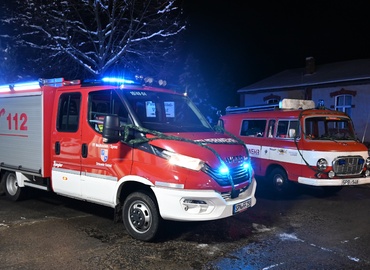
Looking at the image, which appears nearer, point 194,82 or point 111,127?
point 111,127

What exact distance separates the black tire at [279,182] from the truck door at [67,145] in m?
5.20

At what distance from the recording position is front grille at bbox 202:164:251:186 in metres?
4.96

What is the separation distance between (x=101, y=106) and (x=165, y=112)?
1.10 metres

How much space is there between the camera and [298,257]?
4852 mm

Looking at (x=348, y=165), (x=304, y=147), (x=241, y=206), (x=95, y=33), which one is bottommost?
(x=241, y=206)

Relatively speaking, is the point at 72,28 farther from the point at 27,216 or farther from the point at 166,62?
the point at 27,216

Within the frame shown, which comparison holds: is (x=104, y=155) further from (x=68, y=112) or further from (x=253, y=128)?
(x=253, y=128)

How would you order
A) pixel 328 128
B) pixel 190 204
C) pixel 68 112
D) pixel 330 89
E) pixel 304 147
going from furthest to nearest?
pixel 330 89 → pixel 328 128 → pixel 304 147 → pixel 68 112 → pixel 190 204

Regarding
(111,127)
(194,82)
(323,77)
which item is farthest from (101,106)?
(323,77)

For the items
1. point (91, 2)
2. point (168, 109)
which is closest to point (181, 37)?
point (91, 2)

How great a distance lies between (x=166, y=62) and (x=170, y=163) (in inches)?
717

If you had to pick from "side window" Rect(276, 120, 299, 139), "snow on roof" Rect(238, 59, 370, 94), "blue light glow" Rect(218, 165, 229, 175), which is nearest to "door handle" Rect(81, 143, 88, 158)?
"blue light glow" Rect(218, 165, 229, 175)

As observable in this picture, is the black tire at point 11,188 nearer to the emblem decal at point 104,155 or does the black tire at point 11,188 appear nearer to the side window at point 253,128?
the emblem decal at point 104,155

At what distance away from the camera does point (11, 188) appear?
25.7 feet
